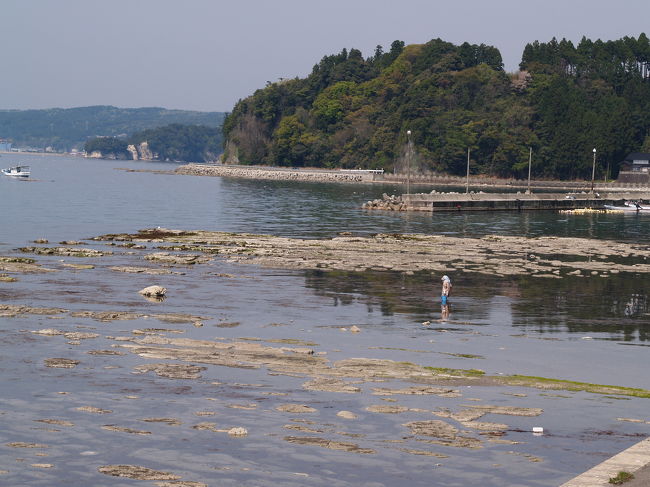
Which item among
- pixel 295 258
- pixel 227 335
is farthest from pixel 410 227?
pixel 227 335

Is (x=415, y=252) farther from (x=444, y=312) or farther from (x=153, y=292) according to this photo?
(x=153, y=292)

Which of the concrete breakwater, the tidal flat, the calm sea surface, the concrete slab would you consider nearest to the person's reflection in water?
the tidal flat

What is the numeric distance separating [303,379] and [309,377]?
11.4 inches

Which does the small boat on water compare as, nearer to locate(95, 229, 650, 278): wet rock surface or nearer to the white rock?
locate(95, 229, 650, 278): wet rock surface

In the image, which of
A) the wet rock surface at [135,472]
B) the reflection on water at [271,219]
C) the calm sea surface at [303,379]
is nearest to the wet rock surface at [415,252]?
the calm sea surface at [303,379]

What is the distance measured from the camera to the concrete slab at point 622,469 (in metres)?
19.0

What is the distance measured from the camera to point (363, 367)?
99.8 feet

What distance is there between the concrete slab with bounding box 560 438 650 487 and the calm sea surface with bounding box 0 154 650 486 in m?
1.03

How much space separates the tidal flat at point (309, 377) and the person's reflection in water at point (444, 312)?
0.21m

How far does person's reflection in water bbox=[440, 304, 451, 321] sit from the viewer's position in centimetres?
4184

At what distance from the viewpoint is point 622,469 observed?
1980 cm

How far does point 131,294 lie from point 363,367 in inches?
744

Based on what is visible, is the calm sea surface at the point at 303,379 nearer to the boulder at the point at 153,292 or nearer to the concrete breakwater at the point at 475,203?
the boulder at the point at 153,292

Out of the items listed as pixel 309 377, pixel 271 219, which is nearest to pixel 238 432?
pixel 309 377
